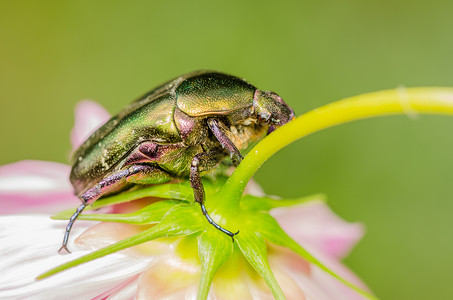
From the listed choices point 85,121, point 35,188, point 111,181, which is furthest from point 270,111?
point 85,121

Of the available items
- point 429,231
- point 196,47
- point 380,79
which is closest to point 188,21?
point 196,47

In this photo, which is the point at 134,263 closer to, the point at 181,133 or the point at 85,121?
the point at 181,133

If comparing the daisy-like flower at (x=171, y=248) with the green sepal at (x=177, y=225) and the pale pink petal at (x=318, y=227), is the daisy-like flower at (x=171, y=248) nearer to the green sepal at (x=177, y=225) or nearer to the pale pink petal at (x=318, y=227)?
the green sepal at (x=177, y=225)

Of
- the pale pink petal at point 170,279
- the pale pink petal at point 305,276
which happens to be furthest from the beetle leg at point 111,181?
the pale pink petal at point 305,276

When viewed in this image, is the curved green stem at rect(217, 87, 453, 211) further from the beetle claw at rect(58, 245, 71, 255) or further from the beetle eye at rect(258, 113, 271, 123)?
the beetle claw at rect(58, 245, 71, 255)

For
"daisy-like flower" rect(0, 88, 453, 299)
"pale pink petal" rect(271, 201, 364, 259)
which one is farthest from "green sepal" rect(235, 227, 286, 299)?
A: "pale pink petal" rect(271, 201, 364, 259)

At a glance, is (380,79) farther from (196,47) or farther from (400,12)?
(196,47)
